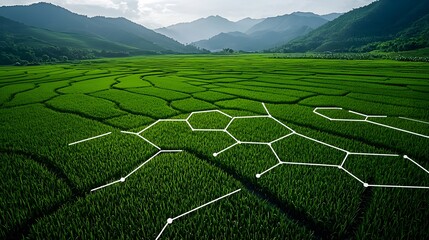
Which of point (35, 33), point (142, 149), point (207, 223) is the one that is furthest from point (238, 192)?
point (35, 33)

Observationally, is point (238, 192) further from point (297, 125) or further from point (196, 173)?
point (297, 125)
